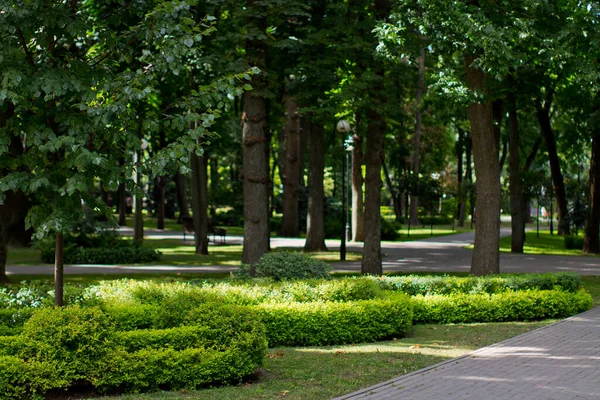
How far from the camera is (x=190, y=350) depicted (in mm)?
8398

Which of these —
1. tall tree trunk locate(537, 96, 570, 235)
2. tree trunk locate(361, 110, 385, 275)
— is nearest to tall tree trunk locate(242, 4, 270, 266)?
tree trunk locate(361, 110, 385, 275)

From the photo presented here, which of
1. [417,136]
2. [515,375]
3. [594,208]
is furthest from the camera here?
[417,136]

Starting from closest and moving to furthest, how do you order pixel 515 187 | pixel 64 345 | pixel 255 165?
pixel 64 345 < pixel 255 165 < pixel 515 187

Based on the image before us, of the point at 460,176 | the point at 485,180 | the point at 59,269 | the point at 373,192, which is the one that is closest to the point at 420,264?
the point at 373,192

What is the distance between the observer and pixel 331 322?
1152 centimetres

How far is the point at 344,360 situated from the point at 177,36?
4.49m

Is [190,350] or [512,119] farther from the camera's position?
[512,119]

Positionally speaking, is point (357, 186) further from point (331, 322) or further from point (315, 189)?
point (331, 322)

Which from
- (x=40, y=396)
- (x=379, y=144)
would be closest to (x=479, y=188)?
(x=379, y=144)

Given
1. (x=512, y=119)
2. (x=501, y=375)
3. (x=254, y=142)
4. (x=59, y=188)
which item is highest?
(x=512, y=119)

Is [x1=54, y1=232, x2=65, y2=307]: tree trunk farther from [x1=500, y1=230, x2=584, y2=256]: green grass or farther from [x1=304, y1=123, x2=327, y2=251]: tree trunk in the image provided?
[x1=500, y1=230, x2=584, y2=256]: green grass

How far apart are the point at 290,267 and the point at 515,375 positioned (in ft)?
20.5

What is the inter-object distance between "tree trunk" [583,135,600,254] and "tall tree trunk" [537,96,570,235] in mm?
2932

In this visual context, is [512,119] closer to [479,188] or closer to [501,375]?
[479,188]
